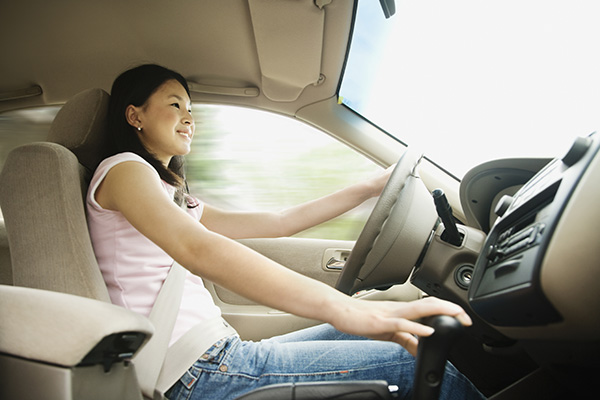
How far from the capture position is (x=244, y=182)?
2.05 metres

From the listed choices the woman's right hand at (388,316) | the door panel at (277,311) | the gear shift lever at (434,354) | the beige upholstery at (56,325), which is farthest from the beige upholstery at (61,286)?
the door panel at (277,311)

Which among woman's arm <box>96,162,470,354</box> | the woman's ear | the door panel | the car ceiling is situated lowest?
the door panel

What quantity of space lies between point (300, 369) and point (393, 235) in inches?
14.7

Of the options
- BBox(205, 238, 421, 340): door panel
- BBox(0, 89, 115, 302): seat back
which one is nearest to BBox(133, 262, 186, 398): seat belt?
BBox(0, 89, 115, 302): seat back

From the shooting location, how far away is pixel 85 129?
1150mm

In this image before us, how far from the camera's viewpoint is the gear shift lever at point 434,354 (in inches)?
25.0

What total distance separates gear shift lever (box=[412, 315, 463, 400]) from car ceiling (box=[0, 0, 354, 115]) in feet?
3.21

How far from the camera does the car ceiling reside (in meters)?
1.37

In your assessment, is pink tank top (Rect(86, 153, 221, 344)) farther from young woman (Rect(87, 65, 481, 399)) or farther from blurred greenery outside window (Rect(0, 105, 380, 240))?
blurred greenery outside window (Rect(0, 105, 380, 240))

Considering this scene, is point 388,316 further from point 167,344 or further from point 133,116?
point 133,116

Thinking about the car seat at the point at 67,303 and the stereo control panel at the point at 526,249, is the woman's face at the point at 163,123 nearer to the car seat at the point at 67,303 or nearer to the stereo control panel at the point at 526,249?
the car seat at the point at 67,303

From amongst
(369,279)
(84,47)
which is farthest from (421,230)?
(84,47)

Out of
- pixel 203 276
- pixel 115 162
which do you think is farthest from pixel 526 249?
pixel 115 162

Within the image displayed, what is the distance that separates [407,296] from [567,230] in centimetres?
128
